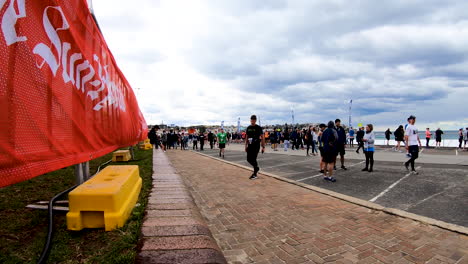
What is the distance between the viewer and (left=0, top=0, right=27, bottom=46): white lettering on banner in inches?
61.4

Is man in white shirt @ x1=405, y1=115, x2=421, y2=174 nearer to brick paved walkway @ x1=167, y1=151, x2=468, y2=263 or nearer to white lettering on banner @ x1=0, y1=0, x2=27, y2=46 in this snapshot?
brick paved walkway @ x1=167, y1=151, x2=468, y2=263

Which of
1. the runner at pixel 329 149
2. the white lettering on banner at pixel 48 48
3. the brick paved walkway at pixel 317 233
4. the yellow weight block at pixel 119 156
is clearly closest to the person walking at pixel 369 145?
the runner at pixel 329 149

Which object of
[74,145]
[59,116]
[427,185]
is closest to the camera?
[59,116]

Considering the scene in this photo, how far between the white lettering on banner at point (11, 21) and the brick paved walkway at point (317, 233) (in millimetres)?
2754

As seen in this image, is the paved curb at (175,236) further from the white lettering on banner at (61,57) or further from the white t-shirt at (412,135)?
the white t-shirt at (412,135)

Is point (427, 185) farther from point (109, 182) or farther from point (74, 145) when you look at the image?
point (74, 145)

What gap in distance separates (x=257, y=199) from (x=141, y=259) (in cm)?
305

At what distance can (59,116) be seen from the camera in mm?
2207

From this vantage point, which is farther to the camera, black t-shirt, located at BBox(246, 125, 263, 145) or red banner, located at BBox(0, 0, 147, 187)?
black t-shirt, located at BBox(246, 125, 263, 145)

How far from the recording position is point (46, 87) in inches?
79.2

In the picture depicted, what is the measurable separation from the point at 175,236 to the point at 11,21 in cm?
242

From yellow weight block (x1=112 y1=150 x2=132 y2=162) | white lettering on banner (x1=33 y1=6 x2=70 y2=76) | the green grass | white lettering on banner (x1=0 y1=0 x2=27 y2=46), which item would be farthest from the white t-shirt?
yellow weight block (x1=112 y1=150 x2=132 y2=162)

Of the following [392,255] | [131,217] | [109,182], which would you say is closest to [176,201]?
[131,217]

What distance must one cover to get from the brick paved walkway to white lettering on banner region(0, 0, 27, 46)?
2.75m
